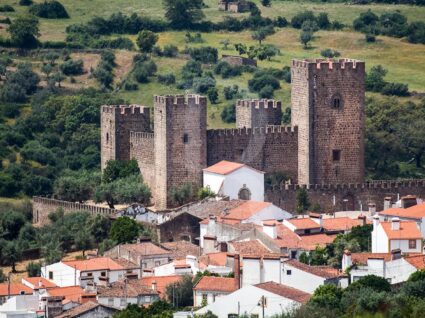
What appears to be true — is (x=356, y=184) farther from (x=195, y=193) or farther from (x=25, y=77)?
(x=25, y=77)

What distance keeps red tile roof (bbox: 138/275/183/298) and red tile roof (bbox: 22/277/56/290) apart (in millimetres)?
2730

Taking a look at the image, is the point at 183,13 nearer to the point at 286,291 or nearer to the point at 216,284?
the point at 216,284

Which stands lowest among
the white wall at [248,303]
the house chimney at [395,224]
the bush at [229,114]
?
the bush at [229,114]

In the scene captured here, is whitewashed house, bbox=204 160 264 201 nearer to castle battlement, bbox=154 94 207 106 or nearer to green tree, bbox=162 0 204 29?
castle battlement, bbox=154 94 207 106

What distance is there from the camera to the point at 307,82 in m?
80.8

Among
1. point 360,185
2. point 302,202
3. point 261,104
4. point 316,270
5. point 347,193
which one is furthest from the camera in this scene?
point 261,104

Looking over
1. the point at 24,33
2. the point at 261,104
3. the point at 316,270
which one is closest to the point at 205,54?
the point at 24,33

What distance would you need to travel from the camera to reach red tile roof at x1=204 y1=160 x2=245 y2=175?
7756cm

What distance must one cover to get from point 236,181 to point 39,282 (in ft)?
41.1

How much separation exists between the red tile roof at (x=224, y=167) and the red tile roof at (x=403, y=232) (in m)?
9.80

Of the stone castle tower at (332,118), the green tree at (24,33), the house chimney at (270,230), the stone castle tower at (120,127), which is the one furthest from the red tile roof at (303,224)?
the green tree at (24,33)

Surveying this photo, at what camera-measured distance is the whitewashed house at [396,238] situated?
6744cm

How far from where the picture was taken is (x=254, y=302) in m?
58.7

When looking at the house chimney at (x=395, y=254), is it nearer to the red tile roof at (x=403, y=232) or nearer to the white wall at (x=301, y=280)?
the red tile roof at (x=403, y=232)
